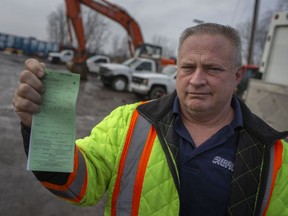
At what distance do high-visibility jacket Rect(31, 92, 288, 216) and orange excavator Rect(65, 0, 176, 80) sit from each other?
56.5ft

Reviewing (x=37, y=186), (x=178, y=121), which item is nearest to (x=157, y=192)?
(x=178, y=121)

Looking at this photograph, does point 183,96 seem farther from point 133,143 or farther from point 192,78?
point 133,143

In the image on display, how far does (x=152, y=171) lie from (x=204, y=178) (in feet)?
0.95

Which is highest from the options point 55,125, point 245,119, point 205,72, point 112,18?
point 112,18

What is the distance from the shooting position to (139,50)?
65.3ft

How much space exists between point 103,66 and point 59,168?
17009mm

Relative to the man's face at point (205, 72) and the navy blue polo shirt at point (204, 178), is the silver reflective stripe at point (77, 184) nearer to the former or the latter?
the navy blue polo shirt at point (204, 178)

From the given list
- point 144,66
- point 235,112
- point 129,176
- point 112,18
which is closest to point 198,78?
point 235,112

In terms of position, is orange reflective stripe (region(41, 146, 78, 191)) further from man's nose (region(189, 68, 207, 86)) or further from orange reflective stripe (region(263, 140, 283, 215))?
orange reflective stripe (region(263, 140, 283, 215))

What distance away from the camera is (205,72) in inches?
72.9

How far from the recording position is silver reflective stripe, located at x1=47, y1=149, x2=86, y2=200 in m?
1.55

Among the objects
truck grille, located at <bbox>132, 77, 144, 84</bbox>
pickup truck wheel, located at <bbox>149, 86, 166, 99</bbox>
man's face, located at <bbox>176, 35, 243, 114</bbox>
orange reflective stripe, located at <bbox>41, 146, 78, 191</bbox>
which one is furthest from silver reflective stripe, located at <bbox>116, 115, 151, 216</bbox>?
truck grille, located at <bbox>132, 77, 144, 84</bbox>

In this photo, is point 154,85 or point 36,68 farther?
point 154,85

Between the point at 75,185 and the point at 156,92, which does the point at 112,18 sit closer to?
the point at 156,92
